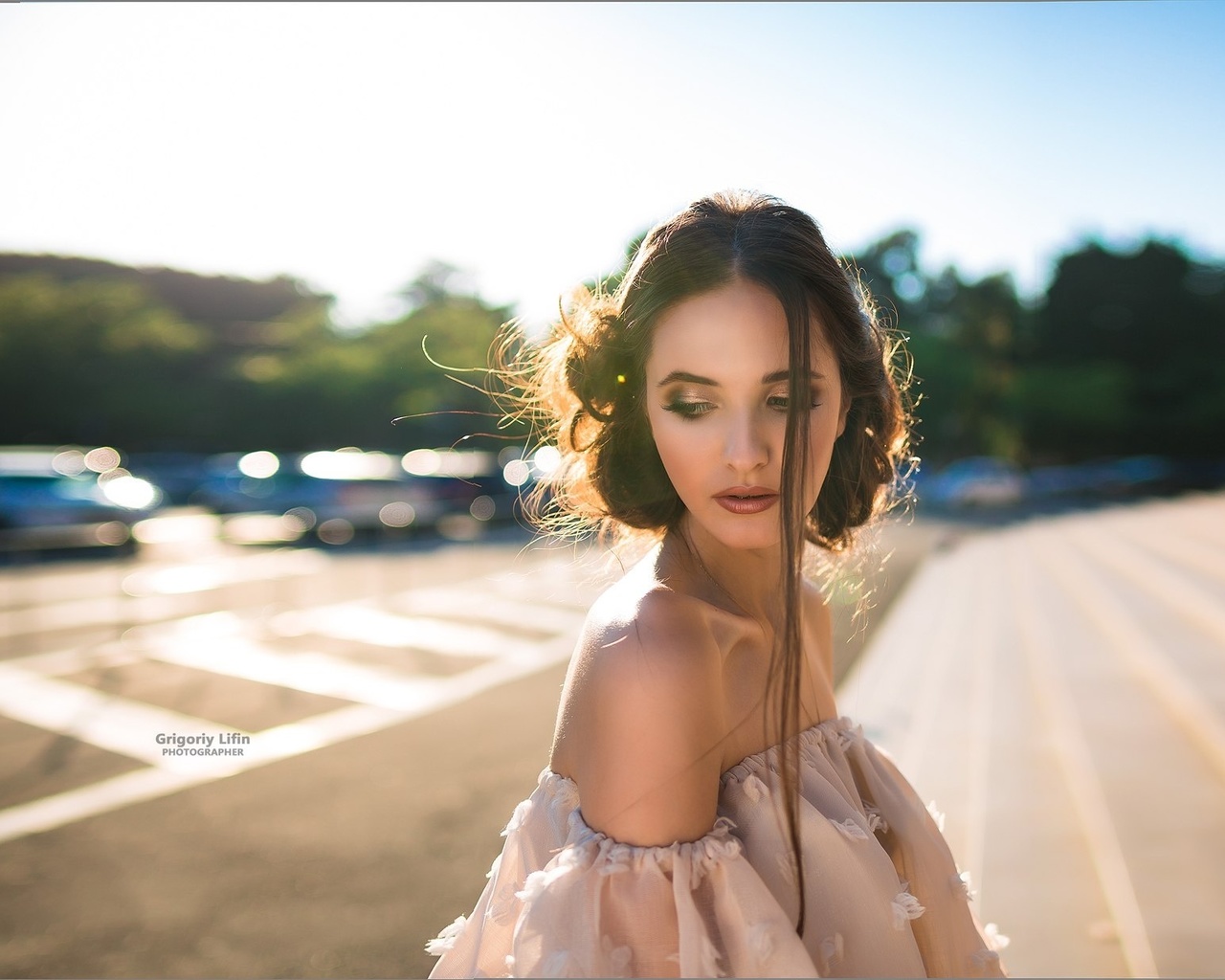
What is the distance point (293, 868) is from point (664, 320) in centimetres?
344

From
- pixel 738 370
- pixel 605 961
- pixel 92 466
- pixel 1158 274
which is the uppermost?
pixel 1158 274

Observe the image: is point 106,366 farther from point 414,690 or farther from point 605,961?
point 605,961

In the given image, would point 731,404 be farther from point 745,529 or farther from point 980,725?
point 980,725

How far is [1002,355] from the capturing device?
41500 mm

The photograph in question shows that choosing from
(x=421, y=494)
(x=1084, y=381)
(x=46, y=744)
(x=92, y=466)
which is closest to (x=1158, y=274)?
(x=1084, y=381)

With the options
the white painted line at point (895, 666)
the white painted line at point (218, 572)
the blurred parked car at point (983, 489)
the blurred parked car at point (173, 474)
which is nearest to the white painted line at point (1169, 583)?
the white painted line at point (895, 666)

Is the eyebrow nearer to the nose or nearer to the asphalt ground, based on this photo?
the nose

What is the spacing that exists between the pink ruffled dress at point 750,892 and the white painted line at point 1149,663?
384 cm

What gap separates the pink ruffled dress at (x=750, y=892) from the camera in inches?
47.5

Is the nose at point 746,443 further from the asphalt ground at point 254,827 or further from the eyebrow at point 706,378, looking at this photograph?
the asphalt ground at point 254,827

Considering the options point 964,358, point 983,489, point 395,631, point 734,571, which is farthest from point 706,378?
point 964,358

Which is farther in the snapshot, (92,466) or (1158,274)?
(1158,274)

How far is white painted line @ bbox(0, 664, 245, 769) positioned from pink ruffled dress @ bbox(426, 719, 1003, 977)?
4.42 meters

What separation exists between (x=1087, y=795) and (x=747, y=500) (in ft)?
12.7
